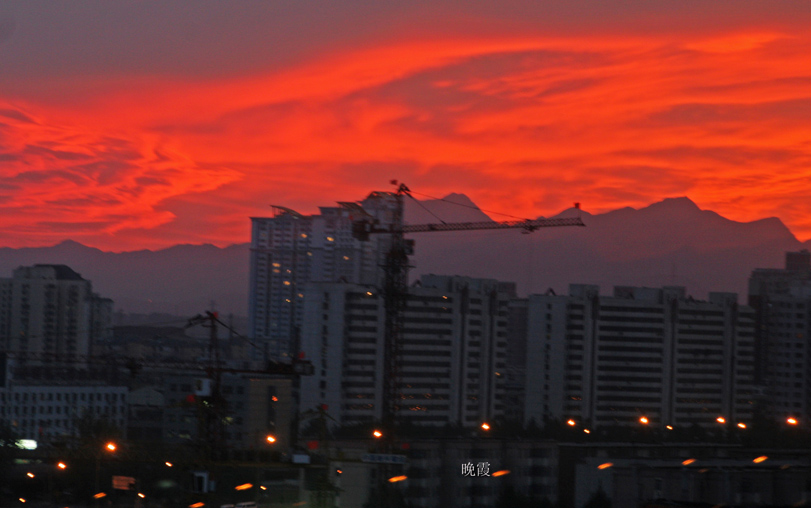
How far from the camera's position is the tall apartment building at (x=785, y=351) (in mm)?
55438

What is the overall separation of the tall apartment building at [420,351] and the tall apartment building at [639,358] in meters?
2.32

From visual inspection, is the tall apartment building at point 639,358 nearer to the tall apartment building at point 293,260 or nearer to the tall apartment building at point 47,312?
the tall apartment building at point 47,312

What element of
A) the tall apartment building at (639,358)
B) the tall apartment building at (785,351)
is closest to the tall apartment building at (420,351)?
the tall apartment building at (639,358)

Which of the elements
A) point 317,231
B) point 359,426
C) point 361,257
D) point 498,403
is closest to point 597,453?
point 359,426

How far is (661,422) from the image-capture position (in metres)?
51.7

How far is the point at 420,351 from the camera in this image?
168ft

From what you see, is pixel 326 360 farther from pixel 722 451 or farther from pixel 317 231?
pixel 317 231

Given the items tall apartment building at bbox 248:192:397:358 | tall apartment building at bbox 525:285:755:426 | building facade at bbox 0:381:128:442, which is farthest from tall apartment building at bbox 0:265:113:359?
tall apartment building at bbox 525:285:755:426

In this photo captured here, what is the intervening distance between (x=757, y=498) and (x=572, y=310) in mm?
27224

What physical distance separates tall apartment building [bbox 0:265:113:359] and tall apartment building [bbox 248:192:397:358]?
22617 millimetres

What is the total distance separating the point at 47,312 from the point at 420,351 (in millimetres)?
34672

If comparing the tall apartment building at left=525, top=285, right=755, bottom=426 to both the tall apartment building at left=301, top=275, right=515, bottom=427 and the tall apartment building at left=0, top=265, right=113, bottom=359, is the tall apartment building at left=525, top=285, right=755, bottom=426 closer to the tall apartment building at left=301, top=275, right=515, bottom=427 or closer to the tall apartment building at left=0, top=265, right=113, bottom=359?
the tall apartment building at left=301, top=275, right=515, bottom=427

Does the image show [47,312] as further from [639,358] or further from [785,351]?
[785,351]

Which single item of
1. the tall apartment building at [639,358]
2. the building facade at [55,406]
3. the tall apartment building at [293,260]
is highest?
the tall apartment building at [293,260]
